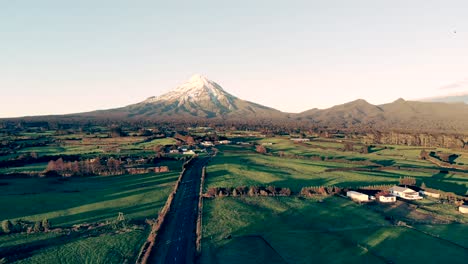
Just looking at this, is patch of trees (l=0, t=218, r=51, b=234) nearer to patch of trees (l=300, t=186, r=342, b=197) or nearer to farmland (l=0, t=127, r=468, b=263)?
farmland (l=0, t=127, r=468, b=263)

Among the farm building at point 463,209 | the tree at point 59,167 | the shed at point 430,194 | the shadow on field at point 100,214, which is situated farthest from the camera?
the tree at point 59,167

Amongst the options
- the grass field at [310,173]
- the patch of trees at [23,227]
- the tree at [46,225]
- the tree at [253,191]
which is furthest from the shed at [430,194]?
the patch of trees at [23,227]

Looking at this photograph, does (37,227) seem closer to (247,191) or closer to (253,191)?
(247,191)

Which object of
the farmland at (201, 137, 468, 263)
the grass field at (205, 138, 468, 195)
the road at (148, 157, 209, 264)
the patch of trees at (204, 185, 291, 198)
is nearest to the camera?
the road at (148, 157, 209, 264)

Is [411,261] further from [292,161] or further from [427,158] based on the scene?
[427,158]

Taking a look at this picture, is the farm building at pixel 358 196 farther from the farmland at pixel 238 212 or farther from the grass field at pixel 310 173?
the grass field at pixel 310 173

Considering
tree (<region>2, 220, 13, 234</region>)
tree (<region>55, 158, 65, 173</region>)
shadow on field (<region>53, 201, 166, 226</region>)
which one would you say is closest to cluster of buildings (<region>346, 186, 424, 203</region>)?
shadow on field (<region>53, 201, 166, 226</region>)

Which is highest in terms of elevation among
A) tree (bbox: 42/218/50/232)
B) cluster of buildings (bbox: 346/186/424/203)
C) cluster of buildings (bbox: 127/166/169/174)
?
cluster of buildings (bbox: 127/166/169/174)
